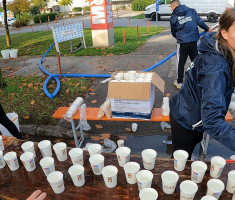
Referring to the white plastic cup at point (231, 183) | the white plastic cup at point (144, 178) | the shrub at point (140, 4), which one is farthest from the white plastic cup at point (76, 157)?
the shrub at point (140, 4)

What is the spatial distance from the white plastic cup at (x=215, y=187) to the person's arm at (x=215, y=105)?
291 millimetres

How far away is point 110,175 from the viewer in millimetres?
1878

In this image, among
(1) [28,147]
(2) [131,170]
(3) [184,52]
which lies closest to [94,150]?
(2) [131,170]

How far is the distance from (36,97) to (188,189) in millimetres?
4883

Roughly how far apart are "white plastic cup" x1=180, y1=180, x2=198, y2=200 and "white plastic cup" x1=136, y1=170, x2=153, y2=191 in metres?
0.24

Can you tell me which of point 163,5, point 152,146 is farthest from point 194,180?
point 163,5

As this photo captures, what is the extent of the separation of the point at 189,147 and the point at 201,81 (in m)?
1.02

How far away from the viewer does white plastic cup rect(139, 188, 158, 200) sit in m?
1.63

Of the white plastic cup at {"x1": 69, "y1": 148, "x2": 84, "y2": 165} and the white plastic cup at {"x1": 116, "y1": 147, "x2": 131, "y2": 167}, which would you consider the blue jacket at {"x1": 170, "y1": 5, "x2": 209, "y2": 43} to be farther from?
the white plastic cup at {"x1": 69, "y1": 148, "x2": 84, "y2": 165}

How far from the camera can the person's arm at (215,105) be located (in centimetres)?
165

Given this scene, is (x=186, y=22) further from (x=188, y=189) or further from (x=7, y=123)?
(x=188, y=189)

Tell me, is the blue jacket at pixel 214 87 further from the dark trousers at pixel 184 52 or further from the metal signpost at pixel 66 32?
the metal signpost at pixel 66 32

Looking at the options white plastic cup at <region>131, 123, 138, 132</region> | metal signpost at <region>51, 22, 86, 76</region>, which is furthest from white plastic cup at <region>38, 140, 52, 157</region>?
metal signpost at <region>51, 22, 86, 76</region>

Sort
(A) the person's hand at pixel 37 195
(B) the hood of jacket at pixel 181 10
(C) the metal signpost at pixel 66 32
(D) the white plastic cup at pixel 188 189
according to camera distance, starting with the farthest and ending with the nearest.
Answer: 1. (C) the metal signpost at pixel 66 32
2. (B) the hood of jacket at pixel 181 10
3. (A) the person's hand at pixel 37 195
4. (D) the white plastic cup at pixel 188 189
